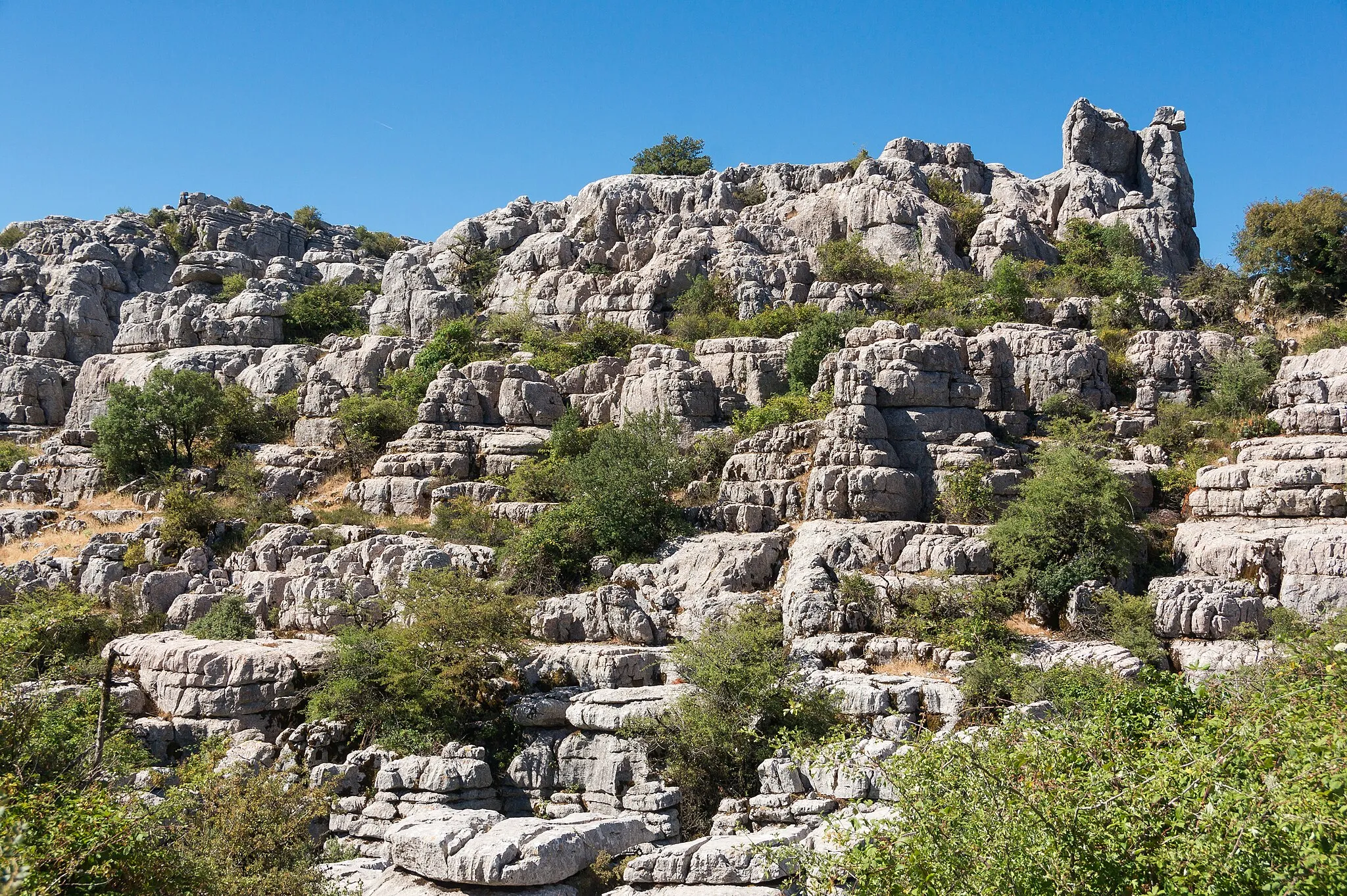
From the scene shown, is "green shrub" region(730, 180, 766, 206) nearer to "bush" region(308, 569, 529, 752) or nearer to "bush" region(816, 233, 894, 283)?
"bush" region(816, 233, 894, 283)

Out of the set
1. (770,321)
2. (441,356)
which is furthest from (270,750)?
(770,321)

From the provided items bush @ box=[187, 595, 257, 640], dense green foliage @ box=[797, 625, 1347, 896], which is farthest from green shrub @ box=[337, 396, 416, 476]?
dense green foliage @ box=[797, 625, 1347, 896]

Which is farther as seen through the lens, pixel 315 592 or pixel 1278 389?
pixel 1278 389

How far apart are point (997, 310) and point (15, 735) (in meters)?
37.1

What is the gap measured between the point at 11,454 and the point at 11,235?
33947mm

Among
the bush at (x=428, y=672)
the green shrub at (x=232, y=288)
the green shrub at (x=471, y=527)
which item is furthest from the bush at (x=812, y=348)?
the green shrub at (x=232, y=288)

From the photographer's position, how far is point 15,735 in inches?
591

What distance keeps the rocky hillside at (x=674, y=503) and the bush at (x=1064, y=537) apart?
181 millimetres

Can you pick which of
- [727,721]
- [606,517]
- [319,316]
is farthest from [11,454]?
[727,721]

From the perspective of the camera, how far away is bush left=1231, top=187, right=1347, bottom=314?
39.4m

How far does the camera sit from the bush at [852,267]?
151 feet

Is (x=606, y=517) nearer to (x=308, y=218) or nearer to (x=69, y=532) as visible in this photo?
(x=69, y=532)

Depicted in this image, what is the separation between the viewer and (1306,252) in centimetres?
4009

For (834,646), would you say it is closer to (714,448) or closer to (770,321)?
(714,448)
